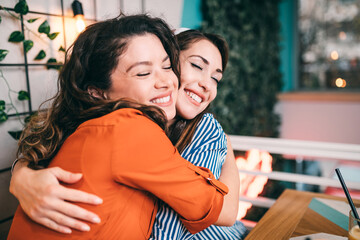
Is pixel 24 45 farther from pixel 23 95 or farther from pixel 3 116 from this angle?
pixel 3 116

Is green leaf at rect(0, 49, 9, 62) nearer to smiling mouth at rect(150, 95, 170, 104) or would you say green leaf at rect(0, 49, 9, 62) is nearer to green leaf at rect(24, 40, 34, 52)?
green leaf at rect(24, 40, 34, 52)

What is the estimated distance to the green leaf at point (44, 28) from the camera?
134 cm

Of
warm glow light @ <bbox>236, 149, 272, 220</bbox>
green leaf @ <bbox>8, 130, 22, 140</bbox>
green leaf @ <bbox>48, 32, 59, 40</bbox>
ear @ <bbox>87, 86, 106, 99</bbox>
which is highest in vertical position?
green leaf @ <bbox>48, 32, 59, 40</bbox>

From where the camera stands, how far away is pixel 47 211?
2.47 feet

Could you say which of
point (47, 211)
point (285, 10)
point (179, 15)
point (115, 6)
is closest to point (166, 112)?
point (47, 211)

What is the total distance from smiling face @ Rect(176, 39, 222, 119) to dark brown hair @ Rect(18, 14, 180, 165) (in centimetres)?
31

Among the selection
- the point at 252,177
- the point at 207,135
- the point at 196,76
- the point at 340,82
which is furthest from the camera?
the point at 340,82

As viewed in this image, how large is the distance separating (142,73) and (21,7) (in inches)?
27.0

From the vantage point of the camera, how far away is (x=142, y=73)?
962 mm

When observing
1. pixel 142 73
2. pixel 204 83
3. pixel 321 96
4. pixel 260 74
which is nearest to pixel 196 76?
pixel 204 83

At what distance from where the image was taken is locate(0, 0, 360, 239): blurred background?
131 cm

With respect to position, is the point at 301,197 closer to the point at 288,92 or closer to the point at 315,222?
the point at 315,222

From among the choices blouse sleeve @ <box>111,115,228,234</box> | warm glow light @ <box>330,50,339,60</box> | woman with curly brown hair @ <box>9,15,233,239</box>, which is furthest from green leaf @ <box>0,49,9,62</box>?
warm glow light @ <box>330,50,339,60</box>

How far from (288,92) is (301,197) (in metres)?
3.35
